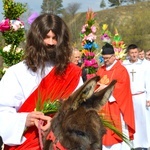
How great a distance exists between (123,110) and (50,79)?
21.9ft

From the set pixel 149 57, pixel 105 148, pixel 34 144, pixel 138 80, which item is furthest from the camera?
pixel 149 57

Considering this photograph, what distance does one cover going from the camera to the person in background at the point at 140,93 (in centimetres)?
1238

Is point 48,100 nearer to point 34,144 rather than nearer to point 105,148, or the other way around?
point 34,144

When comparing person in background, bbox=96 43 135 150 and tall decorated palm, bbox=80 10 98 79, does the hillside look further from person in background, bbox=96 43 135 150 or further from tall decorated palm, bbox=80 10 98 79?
person in background, bbox=96 43 135 150

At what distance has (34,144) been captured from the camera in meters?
3.61

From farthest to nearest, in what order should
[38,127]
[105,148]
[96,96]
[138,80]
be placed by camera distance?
[138,80]
[105,148]
[38,127]
[96,96]

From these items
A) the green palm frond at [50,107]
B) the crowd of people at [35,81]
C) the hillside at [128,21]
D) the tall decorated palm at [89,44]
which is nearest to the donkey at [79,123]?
the crowd of people at [35,81]

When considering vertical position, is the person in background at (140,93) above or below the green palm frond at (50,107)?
below

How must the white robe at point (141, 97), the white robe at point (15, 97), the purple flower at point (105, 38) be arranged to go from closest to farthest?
the white robe at point (15, 97) → the white robe at point (141, 97) → the purple flower at point (105, 38)

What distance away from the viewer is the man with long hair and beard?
359 cm

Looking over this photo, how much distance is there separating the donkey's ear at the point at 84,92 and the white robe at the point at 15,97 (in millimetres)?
697

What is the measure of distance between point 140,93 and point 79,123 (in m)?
9.68

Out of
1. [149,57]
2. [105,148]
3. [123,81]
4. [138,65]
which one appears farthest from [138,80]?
[149,57]

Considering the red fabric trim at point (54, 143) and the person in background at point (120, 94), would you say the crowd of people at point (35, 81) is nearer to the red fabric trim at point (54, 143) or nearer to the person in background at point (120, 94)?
the red fabric trim at point (54, 143)
